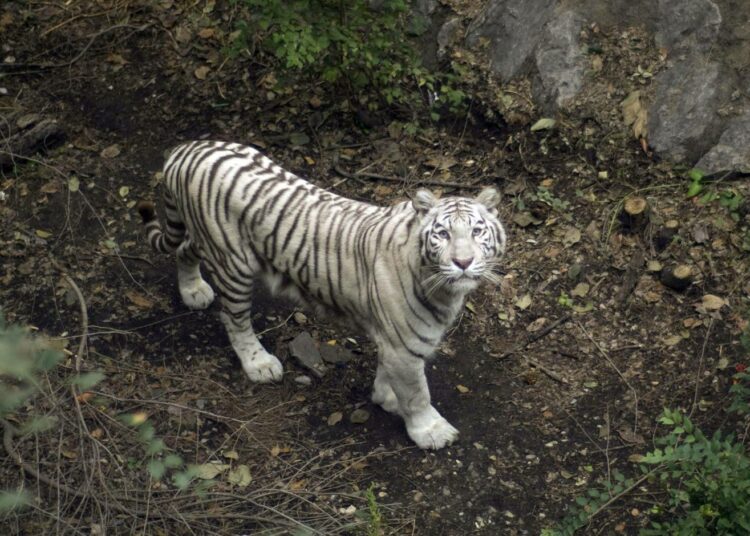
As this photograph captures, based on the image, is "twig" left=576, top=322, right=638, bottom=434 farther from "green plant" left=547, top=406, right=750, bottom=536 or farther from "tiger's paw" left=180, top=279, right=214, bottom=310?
"tiger's paw" left=180, top=279, right=214, bottom=310

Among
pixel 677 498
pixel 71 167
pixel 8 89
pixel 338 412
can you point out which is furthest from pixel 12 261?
pixel 677 498

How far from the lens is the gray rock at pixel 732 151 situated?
5375 mm

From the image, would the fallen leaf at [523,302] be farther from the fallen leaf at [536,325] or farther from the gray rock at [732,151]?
the gray rock at [732,151]

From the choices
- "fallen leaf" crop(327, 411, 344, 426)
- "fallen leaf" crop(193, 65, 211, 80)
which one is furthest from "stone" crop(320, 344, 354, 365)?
"fallen leaf" crop(193, 65, 211, 80)

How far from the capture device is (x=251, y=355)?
502 cm

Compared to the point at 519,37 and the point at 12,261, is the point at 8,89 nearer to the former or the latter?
the point at 12,261

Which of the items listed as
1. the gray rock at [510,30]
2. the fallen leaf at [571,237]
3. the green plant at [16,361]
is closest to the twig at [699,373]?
the fallen leaf at [571,237]

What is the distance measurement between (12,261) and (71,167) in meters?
0.94

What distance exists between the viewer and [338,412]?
488 cm

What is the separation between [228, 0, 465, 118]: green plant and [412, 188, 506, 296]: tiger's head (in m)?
1.76

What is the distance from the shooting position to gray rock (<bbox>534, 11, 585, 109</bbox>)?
19.7ft

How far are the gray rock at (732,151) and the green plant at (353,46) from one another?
1585 millimetres

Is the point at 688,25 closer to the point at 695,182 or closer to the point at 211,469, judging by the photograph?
the point at 695,182

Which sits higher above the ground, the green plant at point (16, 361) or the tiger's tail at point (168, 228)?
the green plant at point (16, 361)
